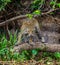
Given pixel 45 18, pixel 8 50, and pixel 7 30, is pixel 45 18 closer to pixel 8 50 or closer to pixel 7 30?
pixel 7 30

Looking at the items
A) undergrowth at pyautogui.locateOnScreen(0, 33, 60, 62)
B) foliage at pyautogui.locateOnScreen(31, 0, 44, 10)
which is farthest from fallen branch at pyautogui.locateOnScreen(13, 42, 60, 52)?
foliage at pyautogui.locateOnScreen(31, 0, 44, 10)

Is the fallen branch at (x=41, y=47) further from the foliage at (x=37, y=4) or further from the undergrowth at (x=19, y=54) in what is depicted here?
the foliage at (x=37, y=4)

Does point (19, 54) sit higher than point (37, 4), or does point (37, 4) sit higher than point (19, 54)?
point (37, 4)

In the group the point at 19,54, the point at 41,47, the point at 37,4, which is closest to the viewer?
the point at 19,54

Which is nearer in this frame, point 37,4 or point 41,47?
point 41,47

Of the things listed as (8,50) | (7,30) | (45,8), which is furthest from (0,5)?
(8,50)

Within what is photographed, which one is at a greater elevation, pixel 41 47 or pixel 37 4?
pixel 37 4

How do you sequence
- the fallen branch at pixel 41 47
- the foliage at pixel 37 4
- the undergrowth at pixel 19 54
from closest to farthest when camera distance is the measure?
the undergrowth at pixel 19 54
the fallen branch at pixel 41 47
the foliage at pixel 37 4

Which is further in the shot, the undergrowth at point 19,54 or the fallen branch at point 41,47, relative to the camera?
the fallen branch at point 41,47

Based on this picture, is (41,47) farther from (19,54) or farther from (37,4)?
(37,4)

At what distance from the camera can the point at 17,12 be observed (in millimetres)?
7535

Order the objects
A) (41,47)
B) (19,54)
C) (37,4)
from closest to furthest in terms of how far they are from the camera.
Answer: (19,54) < (41,47) < (37,4)

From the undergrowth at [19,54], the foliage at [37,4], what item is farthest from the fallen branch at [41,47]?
the foliage at [37,4]

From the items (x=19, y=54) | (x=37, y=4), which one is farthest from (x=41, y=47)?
(x=37, y=4)
